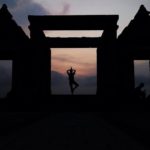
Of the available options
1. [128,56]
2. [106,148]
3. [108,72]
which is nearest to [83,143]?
[106,148]

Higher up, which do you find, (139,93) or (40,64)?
(40,64)

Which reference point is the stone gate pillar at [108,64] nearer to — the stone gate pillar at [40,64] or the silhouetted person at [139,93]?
the silhouetted person at [139,93]

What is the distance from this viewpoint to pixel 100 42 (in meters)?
26.8

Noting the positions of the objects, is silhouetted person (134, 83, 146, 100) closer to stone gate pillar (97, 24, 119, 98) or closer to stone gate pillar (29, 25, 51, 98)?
stone gate pillar (97, 24, 119, 98)

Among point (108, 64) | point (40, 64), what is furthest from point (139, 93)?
point (40, 64)

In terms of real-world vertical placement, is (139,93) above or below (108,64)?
below

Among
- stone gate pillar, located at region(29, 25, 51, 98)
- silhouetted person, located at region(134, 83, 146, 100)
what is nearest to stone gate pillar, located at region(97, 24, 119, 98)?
silhouetted person, located at region(134, 83, 146, 100)

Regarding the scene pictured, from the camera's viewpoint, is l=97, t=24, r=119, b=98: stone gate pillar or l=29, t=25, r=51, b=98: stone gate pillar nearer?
l=29, t=25, r=51, b=98: stone gate pillar

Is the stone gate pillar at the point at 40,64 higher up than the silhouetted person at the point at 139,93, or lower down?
higher up

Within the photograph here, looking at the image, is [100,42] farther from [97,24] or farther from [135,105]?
[135,105]

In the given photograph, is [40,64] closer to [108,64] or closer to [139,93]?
[108,64]

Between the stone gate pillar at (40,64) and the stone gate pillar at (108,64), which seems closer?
the stone gate pillar at (40,64)

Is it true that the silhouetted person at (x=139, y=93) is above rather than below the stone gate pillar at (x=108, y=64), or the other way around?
below

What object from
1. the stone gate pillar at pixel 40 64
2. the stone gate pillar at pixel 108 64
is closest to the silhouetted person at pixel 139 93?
the stone gate pillar at pixel 108 64
